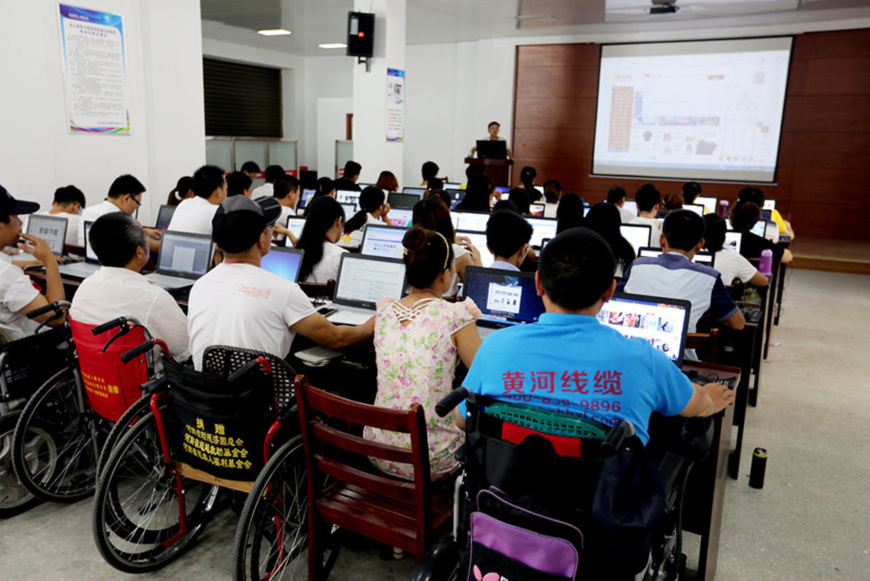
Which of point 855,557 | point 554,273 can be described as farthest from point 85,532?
point 855,557

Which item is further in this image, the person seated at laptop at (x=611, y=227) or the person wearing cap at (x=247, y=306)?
the person seated at laptop at (x=611, y=227)

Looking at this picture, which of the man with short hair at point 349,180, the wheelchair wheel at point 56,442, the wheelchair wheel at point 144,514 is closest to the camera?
the wheelchair wheel at point 144,514

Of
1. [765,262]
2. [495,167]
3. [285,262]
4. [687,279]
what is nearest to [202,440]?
[285,262]

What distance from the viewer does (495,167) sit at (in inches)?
353

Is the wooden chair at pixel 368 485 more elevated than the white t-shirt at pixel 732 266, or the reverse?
the white t-shirt at pixel 732 266

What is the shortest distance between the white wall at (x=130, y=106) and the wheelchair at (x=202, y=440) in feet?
11.4

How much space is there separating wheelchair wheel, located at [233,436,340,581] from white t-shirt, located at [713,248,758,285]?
266cm

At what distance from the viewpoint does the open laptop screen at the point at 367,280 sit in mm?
2910

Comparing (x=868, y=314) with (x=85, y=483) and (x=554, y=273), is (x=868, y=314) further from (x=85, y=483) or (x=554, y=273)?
(x=85, y=483)

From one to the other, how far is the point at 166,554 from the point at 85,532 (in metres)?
0.42

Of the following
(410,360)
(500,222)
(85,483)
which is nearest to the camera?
(410,360)

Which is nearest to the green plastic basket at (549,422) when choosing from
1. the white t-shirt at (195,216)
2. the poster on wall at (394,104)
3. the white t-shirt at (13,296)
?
the white t-shirt at (13,296)

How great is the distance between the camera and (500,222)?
284 cm

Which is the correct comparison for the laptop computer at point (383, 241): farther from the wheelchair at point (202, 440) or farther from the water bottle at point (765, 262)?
the water bottle at point (765, 262)
